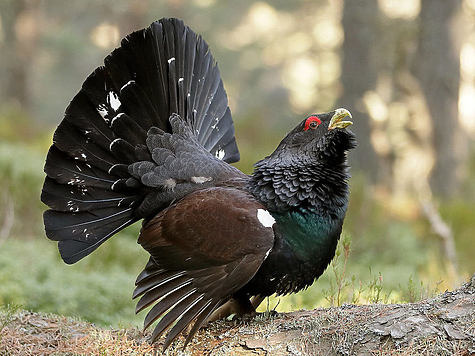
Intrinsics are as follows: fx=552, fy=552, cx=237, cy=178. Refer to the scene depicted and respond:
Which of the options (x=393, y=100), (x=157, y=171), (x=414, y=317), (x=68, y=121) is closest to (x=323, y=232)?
(x=414, y=317)

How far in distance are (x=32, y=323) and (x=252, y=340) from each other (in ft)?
5.55

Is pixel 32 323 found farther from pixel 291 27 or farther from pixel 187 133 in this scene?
pixel 291 27

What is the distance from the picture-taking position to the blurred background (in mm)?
5477

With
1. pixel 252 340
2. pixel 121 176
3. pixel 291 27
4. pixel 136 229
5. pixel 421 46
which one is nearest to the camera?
pixel 252 340

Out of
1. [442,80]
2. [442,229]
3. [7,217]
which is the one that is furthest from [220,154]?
[442,80]

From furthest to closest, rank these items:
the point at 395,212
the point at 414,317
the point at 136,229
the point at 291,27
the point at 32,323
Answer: the point at 291,27, the point at 395,212, the point at 136,229, the point at 32,323, the point at 414,317

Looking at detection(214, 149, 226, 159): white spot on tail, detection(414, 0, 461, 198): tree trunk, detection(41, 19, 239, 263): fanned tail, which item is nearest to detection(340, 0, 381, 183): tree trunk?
detection(414, 0, 461, 198): tree trunk

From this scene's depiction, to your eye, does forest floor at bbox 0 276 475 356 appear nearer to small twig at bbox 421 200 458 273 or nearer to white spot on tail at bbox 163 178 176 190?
white spot on tail at bbox 163 178 176 190

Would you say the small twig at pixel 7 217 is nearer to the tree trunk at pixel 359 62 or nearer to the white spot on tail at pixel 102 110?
the white spot on tail at pixel 102 110

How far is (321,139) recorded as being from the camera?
391cm

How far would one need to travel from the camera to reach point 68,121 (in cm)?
423

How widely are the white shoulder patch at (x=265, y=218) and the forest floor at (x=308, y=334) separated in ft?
2.16

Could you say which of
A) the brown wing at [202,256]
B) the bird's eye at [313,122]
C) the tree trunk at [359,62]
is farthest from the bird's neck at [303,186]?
the tree trunk at [359,62]

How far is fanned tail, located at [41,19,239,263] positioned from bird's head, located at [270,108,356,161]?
108 cm
